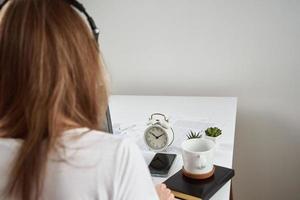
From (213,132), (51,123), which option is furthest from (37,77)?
(213,132)

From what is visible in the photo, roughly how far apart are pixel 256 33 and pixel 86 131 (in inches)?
54.4

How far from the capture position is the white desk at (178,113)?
133 cm

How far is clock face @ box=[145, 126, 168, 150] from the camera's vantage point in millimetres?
1311

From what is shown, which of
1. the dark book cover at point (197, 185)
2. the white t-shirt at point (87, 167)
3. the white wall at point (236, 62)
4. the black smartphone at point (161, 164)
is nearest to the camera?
the white t-shirt at point (87, 167)

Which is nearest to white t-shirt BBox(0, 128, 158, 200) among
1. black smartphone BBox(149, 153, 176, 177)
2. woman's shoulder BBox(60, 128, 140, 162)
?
woman's shoulder BBox(60, 128, 140, 162)

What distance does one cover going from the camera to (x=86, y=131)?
67 cm

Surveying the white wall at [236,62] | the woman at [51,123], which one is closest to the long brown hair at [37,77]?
the woman at [51,123]

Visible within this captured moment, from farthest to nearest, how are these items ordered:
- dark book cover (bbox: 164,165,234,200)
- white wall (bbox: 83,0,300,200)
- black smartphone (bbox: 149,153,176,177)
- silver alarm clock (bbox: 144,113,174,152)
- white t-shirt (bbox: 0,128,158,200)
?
white wall (bbox: 83,0,300,200), silver alarm clock (bbox: 144,113,174,152), black smartphone (bbox: 149,153,176,177), dark book cover (bbox: 164,165,234,200), white t-shirt (bbox: 0,128,158,200)

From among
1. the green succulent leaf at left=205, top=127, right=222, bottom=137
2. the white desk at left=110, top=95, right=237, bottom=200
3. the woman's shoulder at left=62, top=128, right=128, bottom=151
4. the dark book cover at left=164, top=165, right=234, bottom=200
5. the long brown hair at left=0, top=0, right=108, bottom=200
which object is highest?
the long brown hair at left=0, top=0, right=108, bottom=200

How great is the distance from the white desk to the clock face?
0.11 ft

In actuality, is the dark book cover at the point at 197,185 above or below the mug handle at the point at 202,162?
below

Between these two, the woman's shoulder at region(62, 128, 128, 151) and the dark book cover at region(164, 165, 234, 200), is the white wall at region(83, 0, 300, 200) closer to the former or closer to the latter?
the dark book cover at region(164, 165, 234, 200)

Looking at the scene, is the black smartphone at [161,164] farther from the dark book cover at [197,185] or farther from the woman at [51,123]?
the woman at [51,123]

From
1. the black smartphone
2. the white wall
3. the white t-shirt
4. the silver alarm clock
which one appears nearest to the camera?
the white t-shirt
